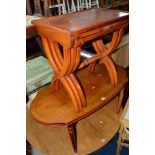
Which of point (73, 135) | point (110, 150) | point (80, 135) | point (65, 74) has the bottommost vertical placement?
point (110, 150)

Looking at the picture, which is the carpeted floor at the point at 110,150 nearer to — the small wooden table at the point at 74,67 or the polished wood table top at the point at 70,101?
the small wooden table at the point at 74,67

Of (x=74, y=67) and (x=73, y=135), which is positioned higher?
(x=74, y=67)

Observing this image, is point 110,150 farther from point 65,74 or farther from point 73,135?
point 65,74

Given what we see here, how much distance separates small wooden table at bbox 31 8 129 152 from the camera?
2.89ft

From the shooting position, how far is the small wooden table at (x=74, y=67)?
0.88 m

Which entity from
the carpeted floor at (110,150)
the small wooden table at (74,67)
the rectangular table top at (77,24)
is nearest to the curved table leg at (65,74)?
the small wooden table at (74,67)

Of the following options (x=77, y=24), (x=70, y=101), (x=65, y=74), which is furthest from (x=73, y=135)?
(x=77, y=24)

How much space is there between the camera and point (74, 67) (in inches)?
39.4

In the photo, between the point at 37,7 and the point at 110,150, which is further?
the point at 37,7

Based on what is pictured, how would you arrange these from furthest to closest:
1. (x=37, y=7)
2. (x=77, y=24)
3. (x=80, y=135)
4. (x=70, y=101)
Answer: (x=37, y=7) < (x=80, y=135) < (x=70, y=101) < (x=77, y=24)

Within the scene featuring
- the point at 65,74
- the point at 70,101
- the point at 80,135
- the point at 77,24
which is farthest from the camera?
the point at 80,135
